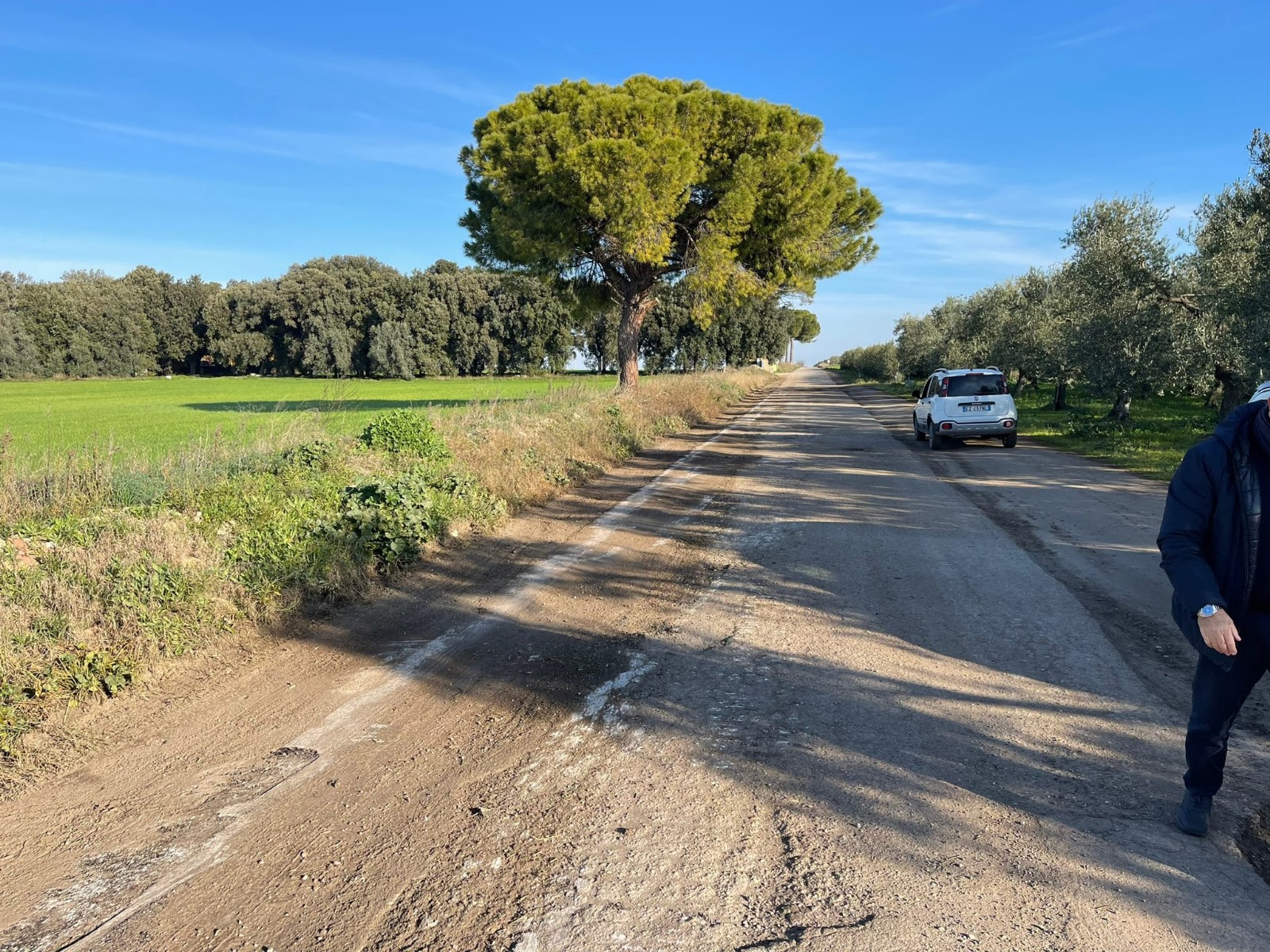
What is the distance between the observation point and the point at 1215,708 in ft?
9.45

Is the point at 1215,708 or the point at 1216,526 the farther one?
the point at 1215,708

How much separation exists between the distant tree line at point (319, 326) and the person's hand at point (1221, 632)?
2498 inches

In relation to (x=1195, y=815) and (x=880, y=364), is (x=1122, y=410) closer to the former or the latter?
(x=1195, y=815)

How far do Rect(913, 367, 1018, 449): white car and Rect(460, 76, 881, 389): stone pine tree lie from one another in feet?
29.4

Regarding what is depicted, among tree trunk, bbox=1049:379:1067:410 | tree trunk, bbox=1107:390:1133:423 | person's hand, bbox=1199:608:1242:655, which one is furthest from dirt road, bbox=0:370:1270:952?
tree trunk, bbox=1049:379:1067:410

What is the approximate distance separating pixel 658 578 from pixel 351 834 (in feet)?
12.9

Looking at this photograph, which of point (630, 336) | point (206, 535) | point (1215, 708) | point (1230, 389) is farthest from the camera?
point (630, 336)

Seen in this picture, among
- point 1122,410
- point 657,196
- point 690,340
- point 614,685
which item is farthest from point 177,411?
point 690,340

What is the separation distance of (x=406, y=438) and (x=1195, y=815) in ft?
31.2

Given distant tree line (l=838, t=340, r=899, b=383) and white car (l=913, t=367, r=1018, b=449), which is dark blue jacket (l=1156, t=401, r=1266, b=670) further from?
distant tree line (l=838, t=340, r=899, b=383)

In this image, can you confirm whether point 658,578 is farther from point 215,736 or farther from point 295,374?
point 295,374

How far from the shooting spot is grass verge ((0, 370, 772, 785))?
4.45 m

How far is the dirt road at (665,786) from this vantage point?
2.55 meters

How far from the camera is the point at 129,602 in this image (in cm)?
490
